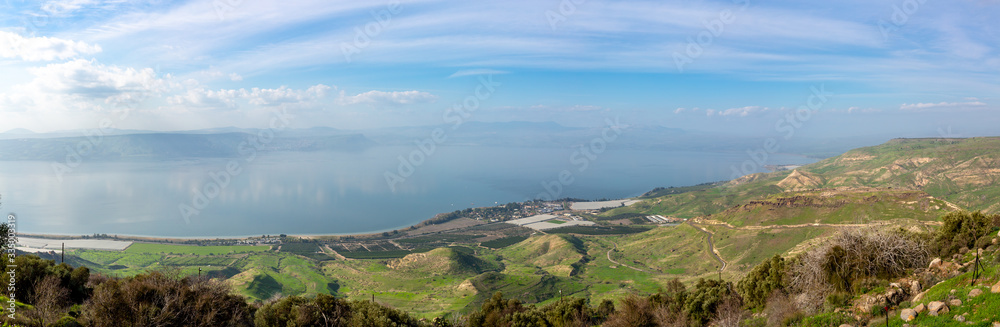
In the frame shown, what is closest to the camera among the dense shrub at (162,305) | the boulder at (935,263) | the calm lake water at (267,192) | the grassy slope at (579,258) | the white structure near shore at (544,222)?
the boulder at (935,263)

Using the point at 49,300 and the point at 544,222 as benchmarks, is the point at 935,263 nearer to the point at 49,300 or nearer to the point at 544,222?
the point at 49,300

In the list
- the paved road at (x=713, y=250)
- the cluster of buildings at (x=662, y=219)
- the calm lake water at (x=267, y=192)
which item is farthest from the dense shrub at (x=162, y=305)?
the cluster of buildings at (x=662, y=219)

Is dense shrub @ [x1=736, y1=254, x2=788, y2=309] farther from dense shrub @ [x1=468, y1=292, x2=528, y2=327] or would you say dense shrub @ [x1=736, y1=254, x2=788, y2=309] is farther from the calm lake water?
the calm lake water

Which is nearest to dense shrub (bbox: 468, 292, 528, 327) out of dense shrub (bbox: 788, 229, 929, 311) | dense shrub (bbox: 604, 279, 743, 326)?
dense shrub (bbox: 604, 279, 743, 326)

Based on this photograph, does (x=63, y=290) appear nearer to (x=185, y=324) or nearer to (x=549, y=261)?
(x=185, y=324)

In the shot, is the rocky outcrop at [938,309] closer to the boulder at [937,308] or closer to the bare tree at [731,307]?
the boulder at [937,308]

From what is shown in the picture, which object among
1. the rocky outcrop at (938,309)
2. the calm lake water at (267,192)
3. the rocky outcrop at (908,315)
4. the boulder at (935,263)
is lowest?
the rocky outcrop at (908,315)

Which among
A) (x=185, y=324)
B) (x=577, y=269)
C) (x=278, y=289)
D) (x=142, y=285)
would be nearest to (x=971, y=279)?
(x=185, y=324)

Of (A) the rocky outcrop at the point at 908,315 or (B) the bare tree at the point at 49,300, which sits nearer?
(A) the rocky outcrop at the point at 908,315
